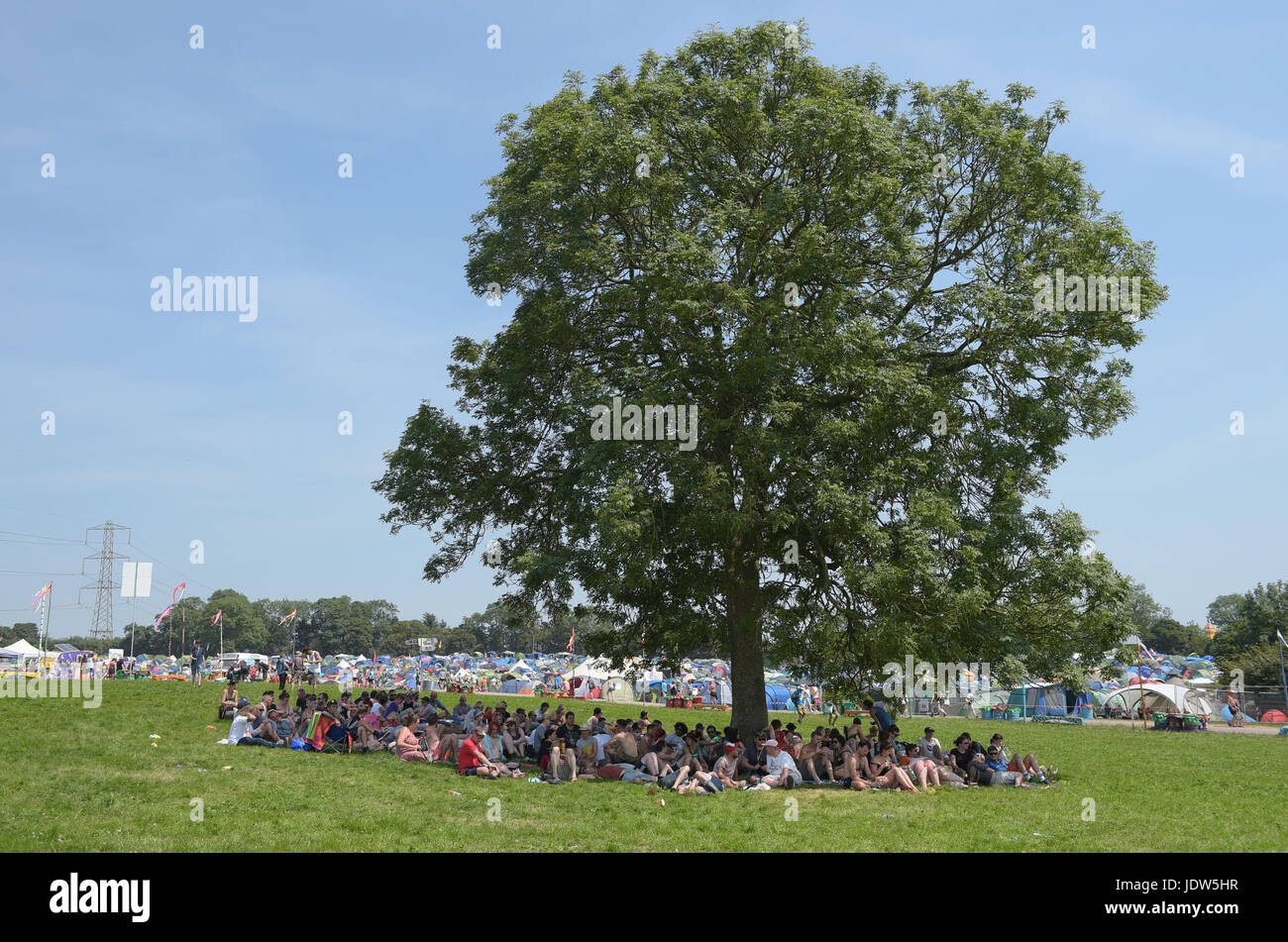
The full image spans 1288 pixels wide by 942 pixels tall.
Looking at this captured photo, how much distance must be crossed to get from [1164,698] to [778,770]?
1433 inches

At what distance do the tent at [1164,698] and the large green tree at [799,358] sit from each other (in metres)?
29.9

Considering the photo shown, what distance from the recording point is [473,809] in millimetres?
13703

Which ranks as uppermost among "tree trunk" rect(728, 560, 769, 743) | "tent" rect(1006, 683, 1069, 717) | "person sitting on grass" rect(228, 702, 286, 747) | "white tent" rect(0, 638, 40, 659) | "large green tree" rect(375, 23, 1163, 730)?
"large green tree" rect(375, 23, 1163, 730)

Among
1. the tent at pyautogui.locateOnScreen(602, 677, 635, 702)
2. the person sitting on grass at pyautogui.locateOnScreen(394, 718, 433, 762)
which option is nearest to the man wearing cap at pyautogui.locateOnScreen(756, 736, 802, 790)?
the person sitting on grass at pyautogui.locateOnScreen(394, 718, 433, 762)

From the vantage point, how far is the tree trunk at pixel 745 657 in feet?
71.9

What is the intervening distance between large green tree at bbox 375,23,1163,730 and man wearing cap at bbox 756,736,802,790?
2878 millimetres

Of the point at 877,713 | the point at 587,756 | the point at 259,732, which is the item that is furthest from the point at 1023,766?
the point at 259,732

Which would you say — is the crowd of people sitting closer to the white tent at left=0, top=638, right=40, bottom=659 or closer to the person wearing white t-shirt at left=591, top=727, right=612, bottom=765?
the person wearing white t-shirt at left=591, top=727, right=612, bottom=765

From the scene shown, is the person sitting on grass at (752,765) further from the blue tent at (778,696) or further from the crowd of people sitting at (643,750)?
the blue tent at (778,696)

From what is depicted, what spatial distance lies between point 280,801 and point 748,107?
1674 centimetres

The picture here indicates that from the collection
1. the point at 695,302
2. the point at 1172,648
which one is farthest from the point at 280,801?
the point at 1172,648

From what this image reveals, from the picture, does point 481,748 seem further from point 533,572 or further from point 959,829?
point 959,829

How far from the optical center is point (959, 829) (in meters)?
13.4

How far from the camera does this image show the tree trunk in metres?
21.9
